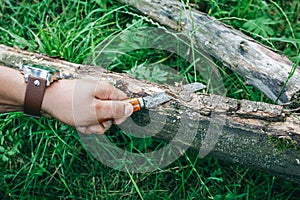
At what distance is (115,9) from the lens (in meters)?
2.64

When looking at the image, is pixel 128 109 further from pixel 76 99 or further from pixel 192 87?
pixel 192 87

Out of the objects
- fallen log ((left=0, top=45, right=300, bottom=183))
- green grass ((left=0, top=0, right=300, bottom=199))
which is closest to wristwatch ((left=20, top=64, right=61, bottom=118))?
fallen log ((left=0, top=45, right=300, bottom=183))

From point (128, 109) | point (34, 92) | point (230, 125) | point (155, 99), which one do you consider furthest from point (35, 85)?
point (230, 125)

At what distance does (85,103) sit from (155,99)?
1.12ft

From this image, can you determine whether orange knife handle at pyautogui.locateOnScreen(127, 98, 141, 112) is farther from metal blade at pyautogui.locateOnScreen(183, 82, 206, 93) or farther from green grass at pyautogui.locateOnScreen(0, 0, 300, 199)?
green grass at pyautogui.locateOnScreen(0, 0, 300, 199)

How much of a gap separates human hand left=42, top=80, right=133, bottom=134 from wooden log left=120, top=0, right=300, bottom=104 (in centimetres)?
75

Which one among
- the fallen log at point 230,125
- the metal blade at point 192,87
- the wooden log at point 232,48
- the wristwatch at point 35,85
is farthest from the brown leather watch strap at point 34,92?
the wooden log at point 232,48

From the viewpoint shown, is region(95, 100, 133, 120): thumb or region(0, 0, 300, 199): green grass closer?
region(95, 100, 133, 120): thumb

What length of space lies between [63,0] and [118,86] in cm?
117

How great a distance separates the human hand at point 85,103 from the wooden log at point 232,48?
75 cm

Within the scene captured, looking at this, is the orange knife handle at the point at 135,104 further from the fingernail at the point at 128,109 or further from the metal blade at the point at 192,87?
the metal blade at the point at 192,87

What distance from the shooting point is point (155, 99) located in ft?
6.48

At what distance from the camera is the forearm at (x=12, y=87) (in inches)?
77.4

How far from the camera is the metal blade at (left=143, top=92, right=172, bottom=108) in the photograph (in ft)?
6.47
